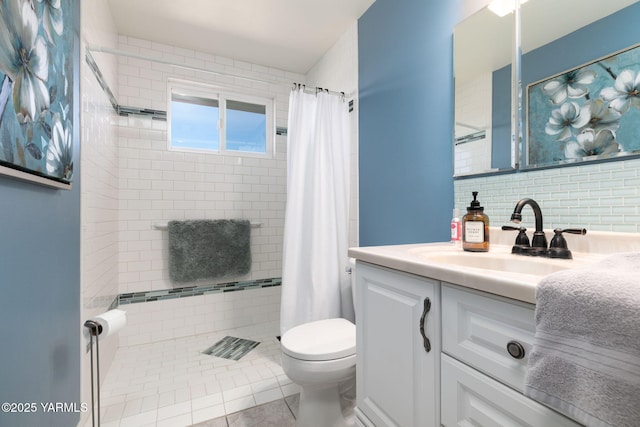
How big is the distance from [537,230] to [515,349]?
1.98 feet

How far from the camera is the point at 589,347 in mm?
427

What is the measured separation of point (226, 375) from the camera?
1880 millimetres

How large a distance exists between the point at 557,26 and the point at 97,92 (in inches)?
90.9

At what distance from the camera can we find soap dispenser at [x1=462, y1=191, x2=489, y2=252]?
3.59 ft

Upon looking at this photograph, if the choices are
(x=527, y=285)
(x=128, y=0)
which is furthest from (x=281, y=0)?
(x=527, y=285)

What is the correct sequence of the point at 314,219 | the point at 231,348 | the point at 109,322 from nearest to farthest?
the point at 109,322 < the point at 314,219 < the point at 231,348

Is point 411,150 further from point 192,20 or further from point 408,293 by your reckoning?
point 192,20

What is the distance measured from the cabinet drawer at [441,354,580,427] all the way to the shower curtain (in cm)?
129

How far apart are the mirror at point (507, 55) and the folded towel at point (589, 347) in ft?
2.59

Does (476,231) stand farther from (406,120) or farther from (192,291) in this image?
(192,291)

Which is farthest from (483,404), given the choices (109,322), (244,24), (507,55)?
(244,24)

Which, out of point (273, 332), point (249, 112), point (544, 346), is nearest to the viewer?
point (544, 346)

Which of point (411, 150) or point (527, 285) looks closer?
point (527, 285)

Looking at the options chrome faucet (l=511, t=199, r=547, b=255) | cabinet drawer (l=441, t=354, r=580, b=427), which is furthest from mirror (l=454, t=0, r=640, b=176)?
cabinet drawer (l=441, t=354, r=580, b=427)
